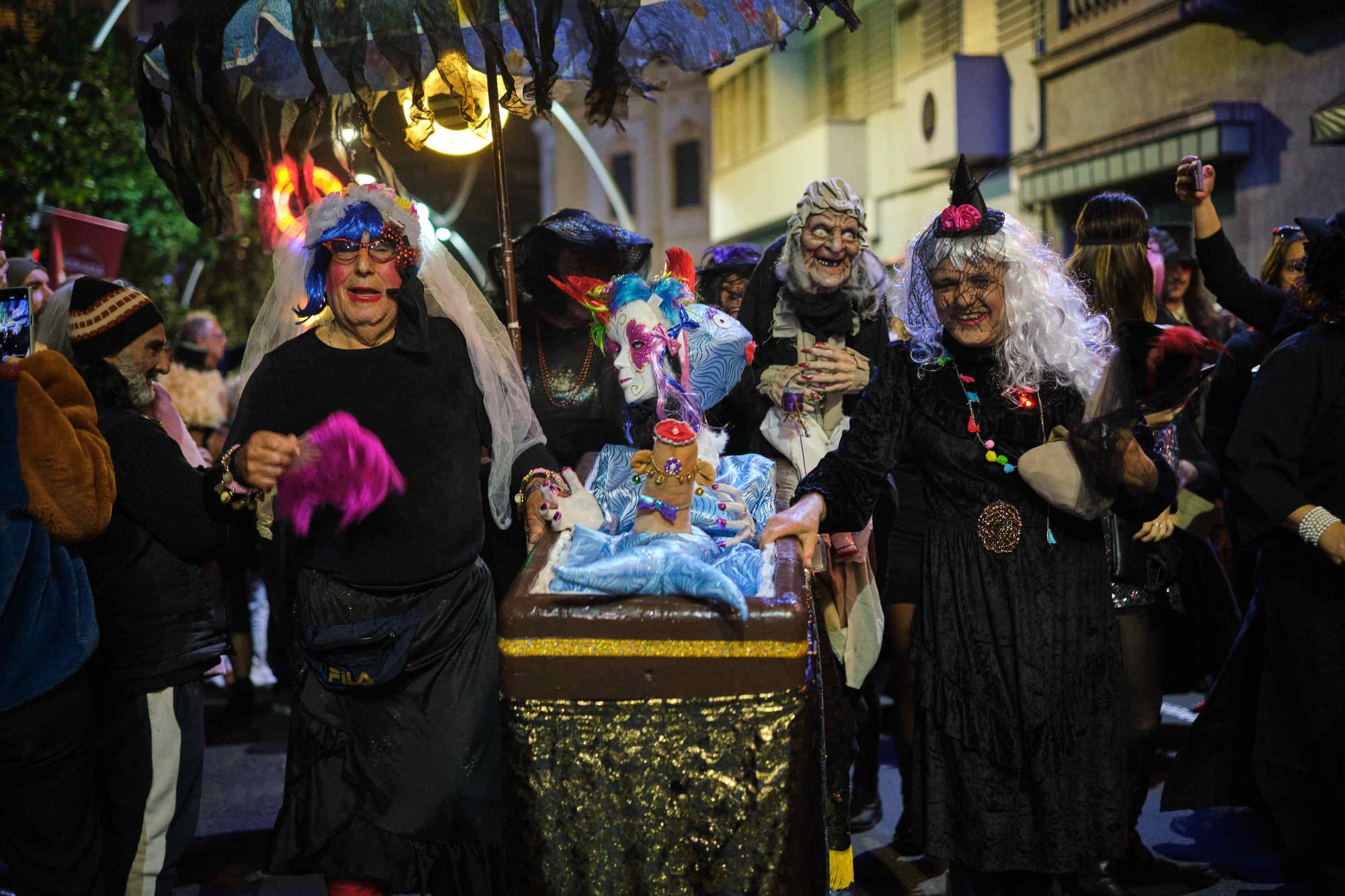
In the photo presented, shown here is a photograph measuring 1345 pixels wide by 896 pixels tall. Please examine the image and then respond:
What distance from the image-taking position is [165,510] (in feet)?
11.7

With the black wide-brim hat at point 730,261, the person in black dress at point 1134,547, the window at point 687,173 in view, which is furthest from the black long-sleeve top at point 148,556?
the window at point 687,173

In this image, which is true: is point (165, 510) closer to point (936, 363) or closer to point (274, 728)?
point (936, 363)

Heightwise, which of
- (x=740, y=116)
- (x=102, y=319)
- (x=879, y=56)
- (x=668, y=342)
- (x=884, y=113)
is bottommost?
(x=668, y=342)

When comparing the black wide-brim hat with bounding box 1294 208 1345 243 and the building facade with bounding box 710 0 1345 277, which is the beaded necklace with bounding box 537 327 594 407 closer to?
the building facade with bounding box 710 0 1345 277

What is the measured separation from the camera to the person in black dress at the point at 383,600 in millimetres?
3395

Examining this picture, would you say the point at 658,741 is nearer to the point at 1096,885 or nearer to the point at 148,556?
the point at 148,556

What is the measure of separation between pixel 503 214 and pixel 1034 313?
78.4 inches

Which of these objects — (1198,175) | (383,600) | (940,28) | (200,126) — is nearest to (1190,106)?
(940,28)

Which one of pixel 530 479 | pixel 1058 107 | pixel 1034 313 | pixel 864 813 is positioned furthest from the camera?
pixel 1058 107

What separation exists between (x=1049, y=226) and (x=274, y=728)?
434 inches

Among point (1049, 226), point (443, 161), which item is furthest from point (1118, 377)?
point (1049, 226)

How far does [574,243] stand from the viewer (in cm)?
480

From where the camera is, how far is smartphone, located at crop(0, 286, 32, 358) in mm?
3463

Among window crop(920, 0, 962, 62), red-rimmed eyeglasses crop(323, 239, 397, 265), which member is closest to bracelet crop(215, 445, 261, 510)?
red-rimmed eyeglasses crop(323, 239, 397, 265)
